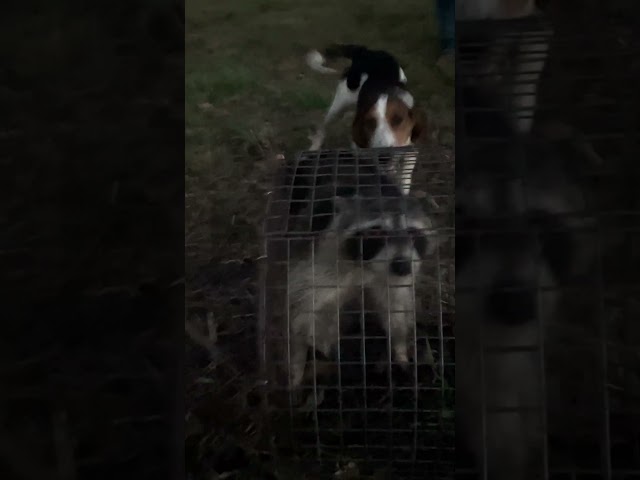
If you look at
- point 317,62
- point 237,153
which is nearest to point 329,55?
point 317,62

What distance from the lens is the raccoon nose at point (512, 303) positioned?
21.1 inches

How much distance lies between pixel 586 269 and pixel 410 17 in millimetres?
274

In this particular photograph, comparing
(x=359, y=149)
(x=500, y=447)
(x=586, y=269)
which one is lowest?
(x=500, y=447)

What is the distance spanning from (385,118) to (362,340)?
0.42 meters

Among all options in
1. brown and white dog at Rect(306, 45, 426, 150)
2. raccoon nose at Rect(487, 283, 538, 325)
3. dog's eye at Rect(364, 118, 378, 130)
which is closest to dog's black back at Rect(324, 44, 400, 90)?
brown and white dog at Rect(306, 45, 426, 150)

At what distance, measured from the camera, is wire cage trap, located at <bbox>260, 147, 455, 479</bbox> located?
615 mm

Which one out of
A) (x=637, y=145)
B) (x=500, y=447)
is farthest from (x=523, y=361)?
(x=637, y=145)

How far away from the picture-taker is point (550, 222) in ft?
1.76

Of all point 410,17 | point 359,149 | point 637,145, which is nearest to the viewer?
point 637,145

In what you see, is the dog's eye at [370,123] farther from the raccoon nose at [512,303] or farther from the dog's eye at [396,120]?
the raccoon nose at [512,303]

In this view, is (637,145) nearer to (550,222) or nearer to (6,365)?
(550,222)

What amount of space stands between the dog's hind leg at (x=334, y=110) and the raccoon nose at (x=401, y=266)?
0.15m

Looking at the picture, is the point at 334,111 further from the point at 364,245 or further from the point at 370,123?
the point at 370,123

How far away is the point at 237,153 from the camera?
63 cm
